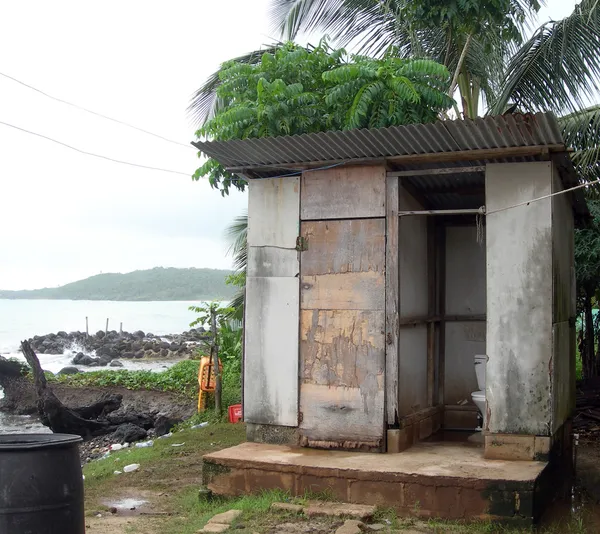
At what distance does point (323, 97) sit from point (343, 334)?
3.70 m

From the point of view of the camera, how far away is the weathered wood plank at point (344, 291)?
6668 mm

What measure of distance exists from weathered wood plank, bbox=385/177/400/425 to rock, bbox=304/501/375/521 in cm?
109

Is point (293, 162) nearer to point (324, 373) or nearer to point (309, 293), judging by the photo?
point (309, 293)

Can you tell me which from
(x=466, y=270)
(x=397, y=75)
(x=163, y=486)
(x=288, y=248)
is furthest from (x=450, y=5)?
(x=163, y=486)

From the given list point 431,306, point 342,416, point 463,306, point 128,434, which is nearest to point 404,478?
point 342,416

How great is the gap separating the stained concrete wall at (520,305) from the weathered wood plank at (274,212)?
6.33 ft

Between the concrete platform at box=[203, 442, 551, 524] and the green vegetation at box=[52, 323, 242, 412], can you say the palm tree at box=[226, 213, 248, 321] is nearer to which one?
the green vegetation at box=[52, 323, 242, 412]

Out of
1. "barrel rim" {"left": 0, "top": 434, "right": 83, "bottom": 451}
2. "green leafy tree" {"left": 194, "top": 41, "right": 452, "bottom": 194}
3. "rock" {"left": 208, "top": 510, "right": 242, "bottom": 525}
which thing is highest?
"green leafy tree" {"left": 194, "top": 41, "right": 452, "bottom": 194}

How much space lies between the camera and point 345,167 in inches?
270

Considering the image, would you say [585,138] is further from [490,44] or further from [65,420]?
[65,420]

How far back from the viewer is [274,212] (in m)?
7.13

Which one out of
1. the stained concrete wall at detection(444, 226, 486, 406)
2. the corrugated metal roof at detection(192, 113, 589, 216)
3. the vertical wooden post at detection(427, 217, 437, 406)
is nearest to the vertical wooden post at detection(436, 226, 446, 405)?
the stained concrete wall at detection(444, 226, 486, 406)

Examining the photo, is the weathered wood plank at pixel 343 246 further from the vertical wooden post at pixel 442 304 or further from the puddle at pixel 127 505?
the puddle at pixel 127 505

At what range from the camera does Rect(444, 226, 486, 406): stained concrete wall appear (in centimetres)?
873
